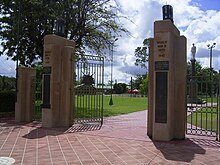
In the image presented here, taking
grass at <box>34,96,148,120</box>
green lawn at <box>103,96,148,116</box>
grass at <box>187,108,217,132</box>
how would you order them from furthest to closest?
green lawn at <box>103,96,148,116</box>
grass at <box>34,96,148,120</box>
grass at <box>187,108,217,132</box>

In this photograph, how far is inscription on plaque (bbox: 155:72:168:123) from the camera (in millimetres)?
8898

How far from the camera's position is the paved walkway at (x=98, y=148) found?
21.0 ft

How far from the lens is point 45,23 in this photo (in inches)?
695

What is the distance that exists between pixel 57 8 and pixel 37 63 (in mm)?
4857

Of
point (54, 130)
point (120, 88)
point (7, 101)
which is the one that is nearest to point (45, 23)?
point (7, 101)

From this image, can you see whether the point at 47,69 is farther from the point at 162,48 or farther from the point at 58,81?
the point at 162,48

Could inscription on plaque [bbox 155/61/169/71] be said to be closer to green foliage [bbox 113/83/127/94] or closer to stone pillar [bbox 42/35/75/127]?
stone pillar [bbox 42/35/75/127]

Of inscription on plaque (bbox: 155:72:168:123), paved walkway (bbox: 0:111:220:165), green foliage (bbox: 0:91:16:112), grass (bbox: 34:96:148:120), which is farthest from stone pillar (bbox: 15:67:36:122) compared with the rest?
inscription on plaque (bbox: 155:72:168:123)

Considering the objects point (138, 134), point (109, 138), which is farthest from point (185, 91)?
point (109, 138)

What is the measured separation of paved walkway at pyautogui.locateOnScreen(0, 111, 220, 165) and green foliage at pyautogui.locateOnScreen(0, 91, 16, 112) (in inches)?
212

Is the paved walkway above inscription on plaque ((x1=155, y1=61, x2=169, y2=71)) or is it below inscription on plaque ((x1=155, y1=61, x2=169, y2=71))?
→ below

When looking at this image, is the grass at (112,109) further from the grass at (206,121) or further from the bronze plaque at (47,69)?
the grass at (206,121)

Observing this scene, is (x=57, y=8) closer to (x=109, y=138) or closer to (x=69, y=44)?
(x=69, y=44)

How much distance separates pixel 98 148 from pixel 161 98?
262 cm
